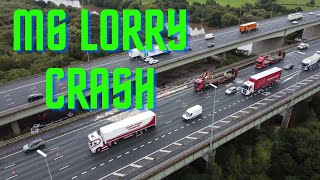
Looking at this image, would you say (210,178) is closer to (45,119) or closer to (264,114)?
(264,114)

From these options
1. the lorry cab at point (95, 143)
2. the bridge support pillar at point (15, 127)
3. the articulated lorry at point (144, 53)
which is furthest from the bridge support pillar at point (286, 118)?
the bridge support pillar at point (15, 127)

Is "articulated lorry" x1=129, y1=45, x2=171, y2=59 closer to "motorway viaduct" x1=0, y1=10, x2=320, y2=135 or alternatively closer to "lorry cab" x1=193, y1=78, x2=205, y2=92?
"motorway viaduct" x1=0, y1=10, x2=320, y2=135

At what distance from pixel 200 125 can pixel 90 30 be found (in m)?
98.2

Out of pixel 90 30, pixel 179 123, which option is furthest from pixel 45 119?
pixel 90 30

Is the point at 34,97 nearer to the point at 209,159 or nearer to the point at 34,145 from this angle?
the point at 34,145

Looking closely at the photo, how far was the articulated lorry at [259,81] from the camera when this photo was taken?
210 feet

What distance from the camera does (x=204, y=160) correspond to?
54094mm

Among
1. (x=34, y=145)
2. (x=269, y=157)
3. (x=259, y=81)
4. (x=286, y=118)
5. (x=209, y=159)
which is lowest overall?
(x=269, y=157)

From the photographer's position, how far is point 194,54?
276 feet

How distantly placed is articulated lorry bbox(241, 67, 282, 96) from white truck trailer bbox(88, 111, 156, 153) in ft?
78.2

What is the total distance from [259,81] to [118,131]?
34.4 meters

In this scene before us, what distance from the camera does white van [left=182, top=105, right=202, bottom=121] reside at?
182 ft

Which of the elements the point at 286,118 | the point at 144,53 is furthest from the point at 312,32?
the point at 144,53

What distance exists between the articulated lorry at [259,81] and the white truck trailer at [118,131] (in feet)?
78.2
